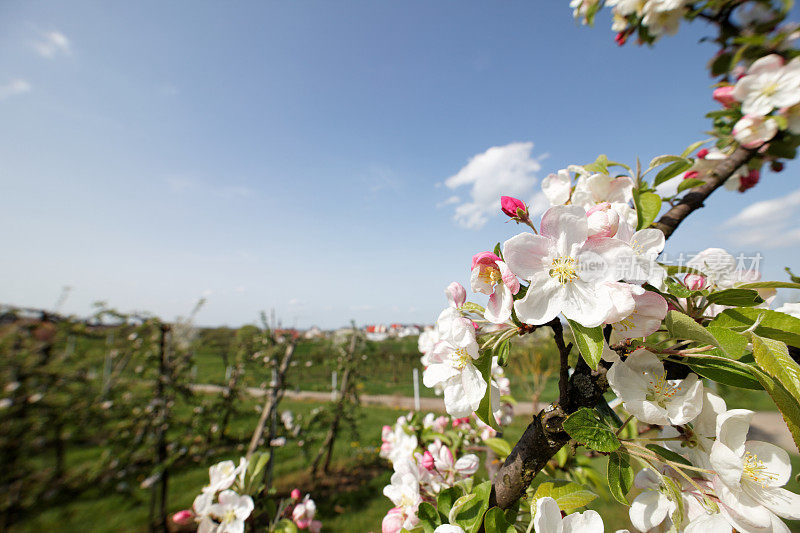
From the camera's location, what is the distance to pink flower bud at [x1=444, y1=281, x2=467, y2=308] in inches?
27.8

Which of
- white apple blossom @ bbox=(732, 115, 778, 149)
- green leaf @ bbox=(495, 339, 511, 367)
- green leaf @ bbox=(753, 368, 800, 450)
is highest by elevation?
white apple blossom @ bbox=(732, 115, 778, 149)

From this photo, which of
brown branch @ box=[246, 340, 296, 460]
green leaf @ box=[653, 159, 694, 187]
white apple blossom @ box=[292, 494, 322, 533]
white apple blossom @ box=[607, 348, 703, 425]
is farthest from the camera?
brown branch @ box=[246, 340, 296, 460]

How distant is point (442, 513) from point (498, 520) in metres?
0.20

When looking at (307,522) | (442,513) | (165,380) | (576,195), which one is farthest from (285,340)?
(576,195)

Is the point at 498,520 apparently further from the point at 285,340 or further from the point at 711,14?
the point at 285,340

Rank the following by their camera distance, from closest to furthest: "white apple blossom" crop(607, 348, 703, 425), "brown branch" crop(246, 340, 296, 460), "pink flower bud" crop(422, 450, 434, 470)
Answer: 1. "white apple blossom" crop(607, 348, 703, 425)
2. "pink flower bud" crop(422, 450, 434, 470)
3. "brown branch" crop(246, 340, 296, 460)

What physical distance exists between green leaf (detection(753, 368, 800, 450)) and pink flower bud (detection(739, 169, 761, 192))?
1604 mm

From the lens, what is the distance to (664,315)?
1.75ft

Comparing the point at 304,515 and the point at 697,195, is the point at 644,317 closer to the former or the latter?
the point at 697,195

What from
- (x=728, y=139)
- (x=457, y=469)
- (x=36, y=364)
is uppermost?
(x=728, y=139)

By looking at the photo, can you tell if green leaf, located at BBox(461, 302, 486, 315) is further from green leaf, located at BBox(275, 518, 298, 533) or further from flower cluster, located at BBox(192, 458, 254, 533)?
green leaf, located at BBox(275, 518, 298, 533)

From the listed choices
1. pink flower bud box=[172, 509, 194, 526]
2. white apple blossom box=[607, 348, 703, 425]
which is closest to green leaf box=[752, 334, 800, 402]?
white apple blossom box=[607, 348, 703, 425]

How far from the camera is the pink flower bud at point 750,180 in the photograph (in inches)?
60.1

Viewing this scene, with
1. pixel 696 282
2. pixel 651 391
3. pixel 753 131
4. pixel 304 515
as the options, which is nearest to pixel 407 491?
pixel 651 391
